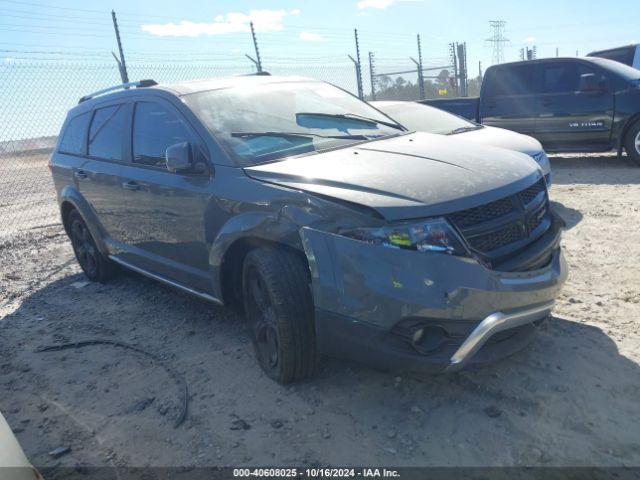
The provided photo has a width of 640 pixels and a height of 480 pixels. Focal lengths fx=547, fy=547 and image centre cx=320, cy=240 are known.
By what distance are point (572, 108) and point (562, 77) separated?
2.03 ft

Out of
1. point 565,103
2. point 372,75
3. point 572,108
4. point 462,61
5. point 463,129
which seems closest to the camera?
point 463,129

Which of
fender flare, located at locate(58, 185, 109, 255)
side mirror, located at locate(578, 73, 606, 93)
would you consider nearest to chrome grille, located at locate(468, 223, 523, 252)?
fender flare, located at locate(58, 185, 109, 255)

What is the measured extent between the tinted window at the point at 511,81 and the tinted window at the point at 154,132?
7250mm

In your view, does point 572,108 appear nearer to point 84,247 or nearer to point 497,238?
point 497,238

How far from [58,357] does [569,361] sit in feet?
11.5

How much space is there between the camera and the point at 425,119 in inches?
285

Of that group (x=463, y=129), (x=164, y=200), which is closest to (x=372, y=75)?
(x=463, y=129)

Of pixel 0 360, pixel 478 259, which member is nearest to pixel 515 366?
pixel 478 259

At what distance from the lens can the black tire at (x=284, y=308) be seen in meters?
2.95

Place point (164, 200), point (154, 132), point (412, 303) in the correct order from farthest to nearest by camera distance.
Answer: point (154, 132)
point (164, 200)
point (412, 303)

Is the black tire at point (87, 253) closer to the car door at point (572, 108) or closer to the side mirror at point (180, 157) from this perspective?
the side mirror at point (180, 157)

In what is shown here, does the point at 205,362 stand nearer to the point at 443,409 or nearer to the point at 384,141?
the point at 443,409

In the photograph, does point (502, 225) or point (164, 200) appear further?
point (164, 200)

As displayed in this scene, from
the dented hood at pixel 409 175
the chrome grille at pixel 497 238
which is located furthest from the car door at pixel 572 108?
the chrome grille at pixel 497 238
